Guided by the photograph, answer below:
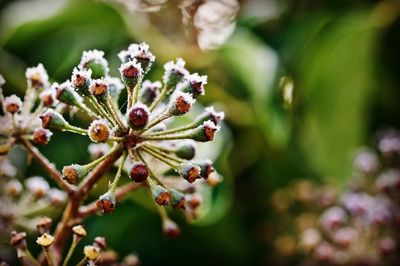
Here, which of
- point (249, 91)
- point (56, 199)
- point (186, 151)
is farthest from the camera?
point (249, 91)

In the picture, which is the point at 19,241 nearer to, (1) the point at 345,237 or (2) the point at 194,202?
(2) the point at 194,202

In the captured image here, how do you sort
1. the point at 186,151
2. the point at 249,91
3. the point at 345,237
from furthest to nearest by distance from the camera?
1. the point at 249,91
2. the point at 345,237
3. the point at 186,151

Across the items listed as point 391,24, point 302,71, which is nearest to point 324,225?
point 302,71

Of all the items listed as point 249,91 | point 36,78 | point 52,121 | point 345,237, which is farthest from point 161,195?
point 249,91

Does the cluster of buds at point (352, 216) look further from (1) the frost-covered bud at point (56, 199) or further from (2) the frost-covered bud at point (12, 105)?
(2) the frost-covered bud at point (12, 105)

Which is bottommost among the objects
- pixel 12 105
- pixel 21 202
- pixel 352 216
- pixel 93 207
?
pixel 352 216

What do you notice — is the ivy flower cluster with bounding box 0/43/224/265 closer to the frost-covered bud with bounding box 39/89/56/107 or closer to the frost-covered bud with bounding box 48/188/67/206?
the frost-covered bud with bounding box 39/89/56/107

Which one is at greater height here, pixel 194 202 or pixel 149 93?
pixel 149 93
